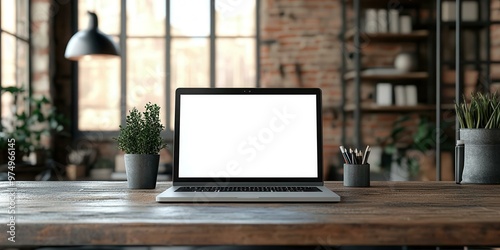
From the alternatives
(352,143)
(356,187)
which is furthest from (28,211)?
(352,143)

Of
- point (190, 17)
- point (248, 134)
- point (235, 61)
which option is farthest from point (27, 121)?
point (248, 134)

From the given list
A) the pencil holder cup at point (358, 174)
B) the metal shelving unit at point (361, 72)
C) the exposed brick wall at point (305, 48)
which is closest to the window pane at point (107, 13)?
the exposed brick wall at point (305, 48)

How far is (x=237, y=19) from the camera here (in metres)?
5.56

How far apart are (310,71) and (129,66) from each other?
1.71m

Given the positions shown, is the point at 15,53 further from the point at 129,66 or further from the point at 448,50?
the point at 448,50

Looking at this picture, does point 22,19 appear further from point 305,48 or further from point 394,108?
point 394,108

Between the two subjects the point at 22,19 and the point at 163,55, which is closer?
the point at 22,19

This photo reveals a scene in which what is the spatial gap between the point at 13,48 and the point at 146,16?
1280 millimetres

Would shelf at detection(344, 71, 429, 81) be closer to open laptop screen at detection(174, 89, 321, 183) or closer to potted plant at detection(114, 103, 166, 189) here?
open laptop screen at detection(174, 89, 321, 183)

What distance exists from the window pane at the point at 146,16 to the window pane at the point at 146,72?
101mm

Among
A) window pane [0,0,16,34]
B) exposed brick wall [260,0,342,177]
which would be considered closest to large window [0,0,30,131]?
→ window pane [0,0,16,34]

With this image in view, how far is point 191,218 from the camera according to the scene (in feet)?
3.36

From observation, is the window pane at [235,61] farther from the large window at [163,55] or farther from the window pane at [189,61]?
the window pane at [189,61]

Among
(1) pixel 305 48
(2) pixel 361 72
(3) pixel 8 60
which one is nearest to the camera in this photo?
(3) pixel 8 60
